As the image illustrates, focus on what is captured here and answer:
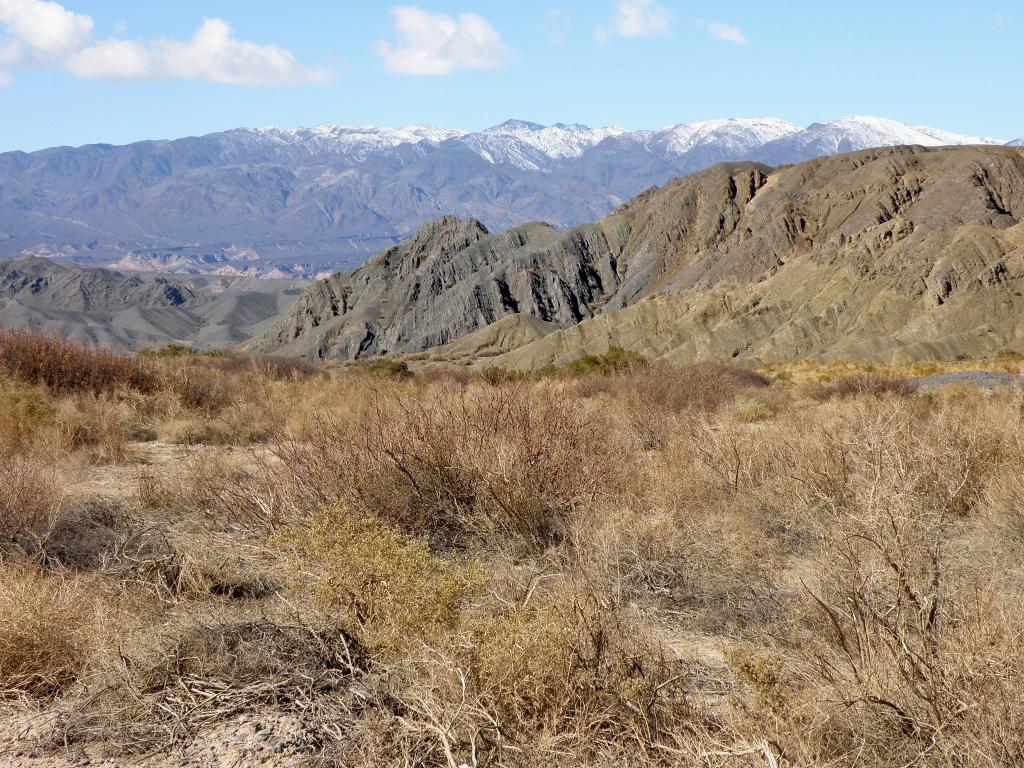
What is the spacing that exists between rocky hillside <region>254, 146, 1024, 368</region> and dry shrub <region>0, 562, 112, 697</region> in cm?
4529

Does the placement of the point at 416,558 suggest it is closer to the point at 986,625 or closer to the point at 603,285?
the point at 986,625

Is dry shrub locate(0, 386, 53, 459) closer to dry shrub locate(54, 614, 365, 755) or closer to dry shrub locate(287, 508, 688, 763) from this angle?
dry shrub locate(54, 614, 365, 755)

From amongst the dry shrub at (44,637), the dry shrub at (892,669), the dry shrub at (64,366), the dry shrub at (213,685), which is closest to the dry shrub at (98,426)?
the dry shrub at (64,366)

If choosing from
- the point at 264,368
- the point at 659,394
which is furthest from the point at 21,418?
the point at 264,368

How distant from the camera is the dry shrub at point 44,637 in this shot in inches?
151

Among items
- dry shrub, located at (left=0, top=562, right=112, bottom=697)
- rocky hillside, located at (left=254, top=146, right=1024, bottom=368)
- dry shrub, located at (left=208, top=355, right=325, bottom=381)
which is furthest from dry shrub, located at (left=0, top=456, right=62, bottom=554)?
rocky hillside, located at (left=254, top=146, right=1024, bottom=368)

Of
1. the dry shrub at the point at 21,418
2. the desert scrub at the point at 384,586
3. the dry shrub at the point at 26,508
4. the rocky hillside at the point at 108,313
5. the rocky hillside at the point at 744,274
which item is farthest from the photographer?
the rocky hillside at the point at 108,313

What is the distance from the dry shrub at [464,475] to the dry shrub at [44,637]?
6.79 feet

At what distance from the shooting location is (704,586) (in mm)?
5234

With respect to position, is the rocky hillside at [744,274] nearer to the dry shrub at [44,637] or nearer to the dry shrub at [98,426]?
the dry shrub at [98,426]

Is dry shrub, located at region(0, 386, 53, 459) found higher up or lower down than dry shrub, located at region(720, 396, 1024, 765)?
lower down

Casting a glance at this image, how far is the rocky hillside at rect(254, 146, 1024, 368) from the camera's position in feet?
165

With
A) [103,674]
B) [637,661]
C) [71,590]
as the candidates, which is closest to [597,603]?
[637,661]

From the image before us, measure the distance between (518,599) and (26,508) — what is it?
3772mm
